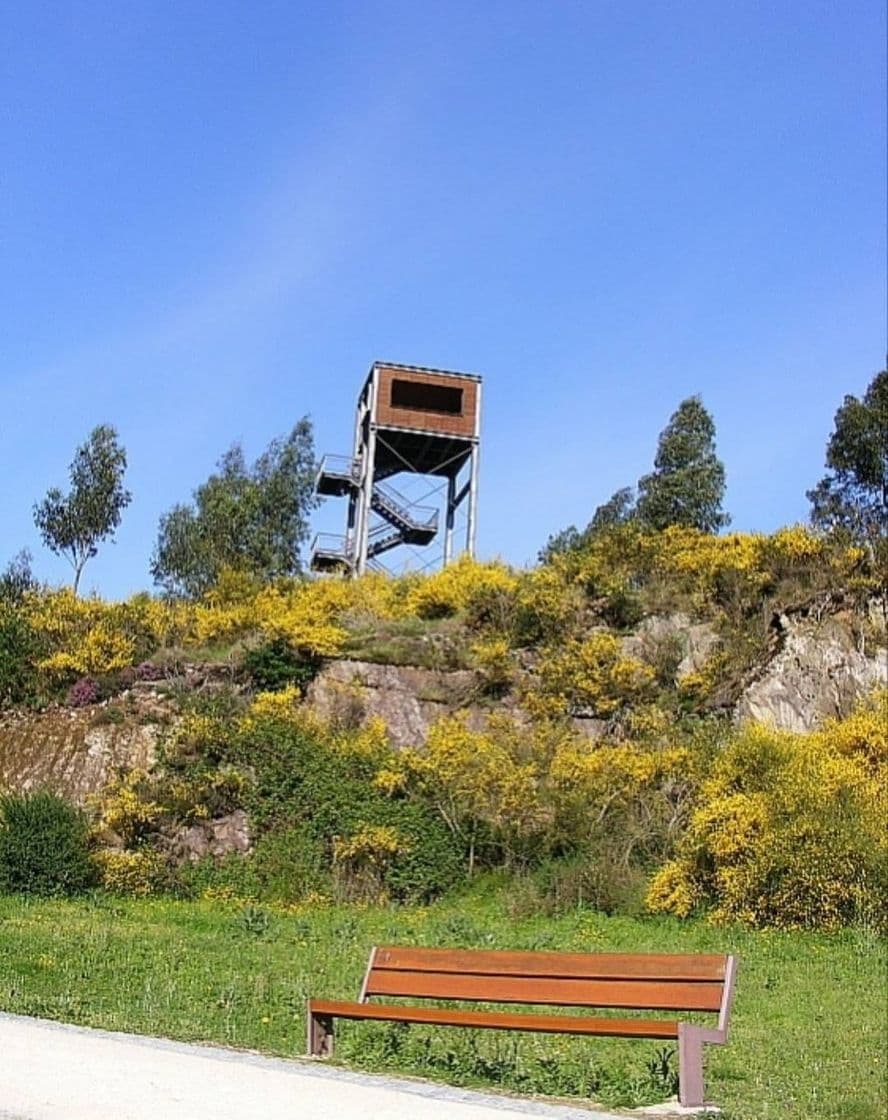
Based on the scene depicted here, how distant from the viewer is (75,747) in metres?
19.1

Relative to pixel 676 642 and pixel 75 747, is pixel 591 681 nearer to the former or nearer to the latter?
pixel 676 642

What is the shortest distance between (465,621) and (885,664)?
7327 millimetres

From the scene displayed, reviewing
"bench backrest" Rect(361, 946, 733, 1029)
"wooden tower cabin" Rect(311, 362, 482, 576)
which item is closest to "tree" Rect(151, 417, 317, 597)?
"wooden tower cabin" Rect(311, 362, 482, 576)

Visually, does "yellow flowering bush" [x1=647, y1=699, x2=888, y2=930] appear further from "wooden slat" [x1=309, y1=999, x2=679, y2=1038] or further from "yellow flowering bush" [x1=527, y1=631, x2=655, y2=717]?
"wooden slat" [x1=309, y1=999, x2=679, y2=1038]

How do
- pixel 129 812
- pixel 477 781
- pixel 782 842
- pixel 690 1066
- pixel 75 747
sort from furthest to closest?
1. pixel 75 747
2. pixel 477 781
3. pixel 129 812
4. pixel 782 842
5. pixel 690 1066

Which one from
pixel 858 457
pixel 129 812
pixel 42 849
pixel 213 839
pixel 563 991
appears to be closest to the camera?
pixel 563 991

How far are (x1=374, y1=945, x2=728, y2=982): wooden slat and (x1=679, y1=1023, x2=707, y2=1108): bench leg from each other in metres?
0.37

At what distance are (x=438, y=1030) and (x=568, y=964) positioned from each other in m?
2.25

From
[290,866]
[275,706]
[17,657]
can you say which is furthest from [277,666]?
[17,657]

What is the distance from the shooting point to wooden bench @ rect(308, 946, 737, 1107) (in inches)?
239

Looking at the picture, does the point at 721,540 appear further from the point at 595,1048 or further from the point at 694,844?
the point at 595,1048

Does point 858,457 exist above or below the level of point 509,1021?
above

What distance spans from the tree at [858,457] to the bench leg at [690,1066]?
1073 inches

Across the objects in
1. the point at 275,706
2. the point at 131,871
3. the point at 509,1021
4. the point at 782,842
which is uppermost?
the point at 275,706
